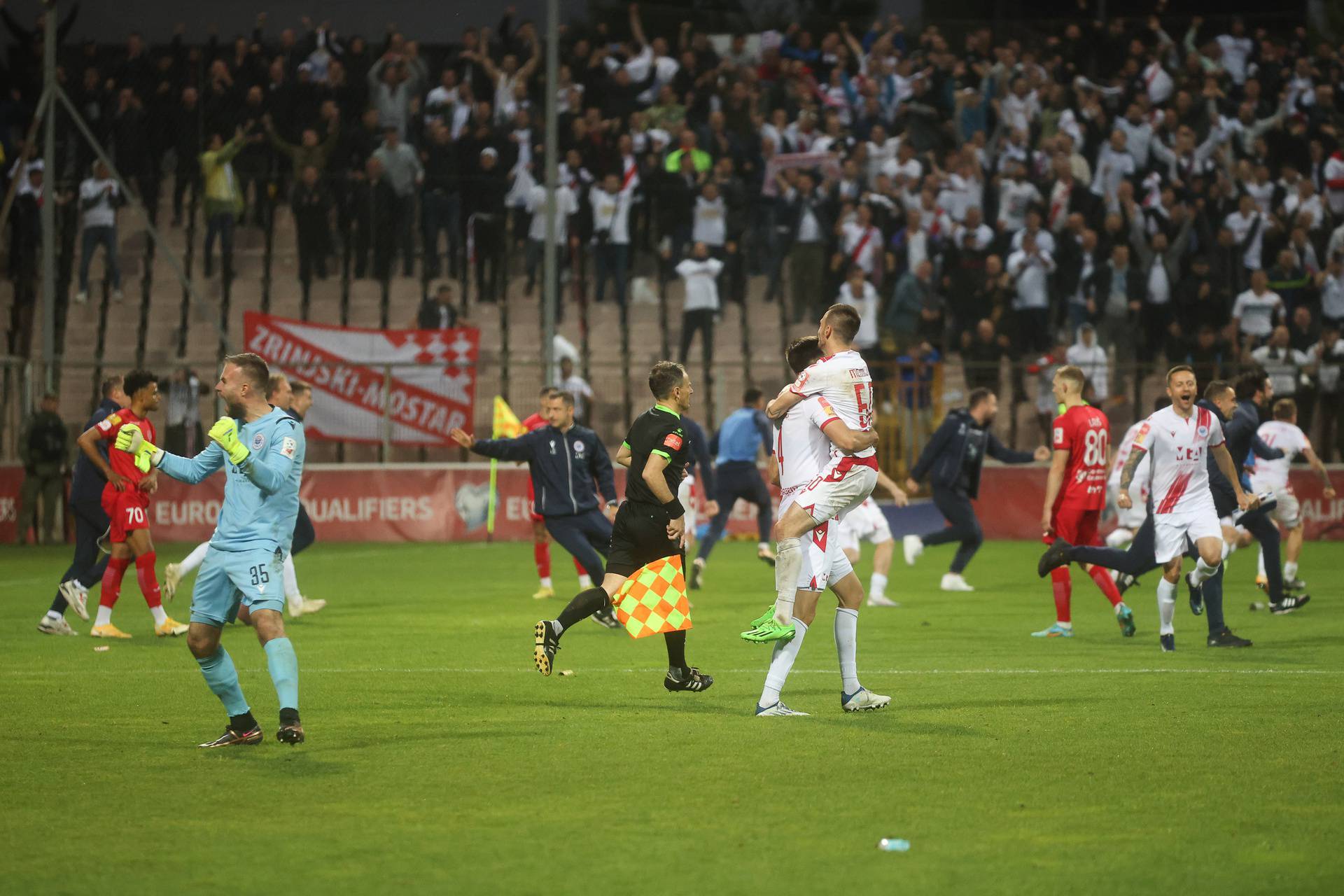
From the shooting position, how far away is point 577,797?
22.8 ft

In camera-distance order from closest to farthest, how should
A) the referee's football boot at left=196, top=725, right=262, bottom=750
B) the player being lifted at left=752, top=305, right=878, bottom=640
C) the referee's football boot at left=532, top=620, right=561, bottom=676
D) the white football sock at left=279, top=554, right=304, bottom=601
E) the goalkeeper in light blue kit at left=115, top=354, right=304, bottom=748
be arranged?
1. the goalkeeper in light blue kit at left=115, top=354, right=304, bottom=748
2. the referee's football boot at left=196, top=725, right=262, bottom=750
3. the player being lifted at left=752, top=305, right=878, bottom=640
4. the referee's football boot at left=532, top=620, right=561, bottom=676
5. the white football sock at left=279, top=554, right=304, bottom=601

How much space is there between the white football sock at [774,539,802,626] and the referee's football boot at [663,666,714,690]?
4.09ft

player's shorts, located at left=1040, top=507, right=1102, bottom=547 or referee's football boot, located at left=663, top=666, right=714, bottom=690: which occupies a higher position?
player's shorts, located at left=1040, top=507, right=1102, bottom=547

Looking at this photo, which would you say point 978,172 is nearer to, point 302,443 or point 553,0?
point 553,0

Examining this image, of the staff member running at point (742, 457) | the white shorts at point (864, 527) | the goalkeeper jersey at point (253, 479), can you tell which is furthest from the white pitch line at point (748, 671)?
the staff member running at point (742, 457)

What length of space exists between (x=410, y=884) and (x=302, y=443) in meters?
5.39

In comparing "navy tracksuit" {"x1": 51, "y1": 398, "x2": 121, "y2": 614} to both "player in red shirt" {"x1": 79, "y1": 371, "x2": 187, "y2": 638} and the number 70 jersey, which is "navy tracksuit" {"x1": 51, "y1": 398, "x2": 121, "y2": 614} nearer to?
"player in red shirt" {"x1": 79, "y1": 371, "x2": 187, "y2": 638}

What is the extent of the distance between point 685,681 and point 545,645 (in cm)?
89

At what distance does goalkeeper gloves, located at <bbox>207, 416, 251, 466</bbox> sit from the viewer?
7.76m

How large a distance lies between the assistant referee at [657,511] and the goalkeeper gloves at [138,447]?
2.79 m

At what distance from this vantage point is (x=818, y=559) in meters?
8.98

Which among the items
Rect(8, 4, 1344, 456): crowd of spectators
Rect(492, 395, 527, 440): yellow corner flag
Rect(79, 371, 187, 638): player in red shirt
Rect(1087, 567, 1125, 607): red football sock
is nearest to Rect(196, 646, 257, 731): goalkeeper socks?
Rect(79, 371, 187, 638): player in red shirt

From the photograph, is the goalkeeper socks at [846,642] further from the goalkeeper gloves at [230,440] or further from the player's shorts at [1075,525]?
the player's shorts at [1075,525]

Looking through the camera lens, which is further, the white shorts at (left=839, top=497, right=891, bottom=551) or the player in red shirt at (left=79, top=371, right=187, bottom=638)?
the white shorts at (left=839, top=497, right=891, bottom=551)
